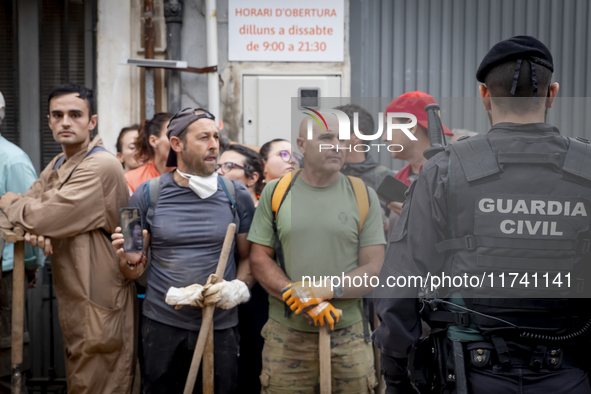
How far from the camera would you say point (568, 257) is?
1.96 m

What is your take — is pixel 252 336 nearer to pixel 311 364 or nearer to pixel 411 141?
pixel 311 364

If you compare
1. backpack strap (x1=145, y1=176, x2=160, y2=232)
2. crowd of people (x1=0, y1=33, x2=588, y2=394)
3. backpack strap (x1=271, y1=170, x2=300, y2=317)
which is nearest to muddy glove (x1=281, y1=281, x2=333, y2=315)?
crowd of people (x1=0, y1=33, x2=588, y2=394)

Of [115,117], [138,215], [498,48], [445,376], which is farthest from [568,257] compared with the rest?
[115,117]

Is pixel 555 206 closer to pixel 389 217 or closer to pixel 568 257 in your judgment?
pixel 568 257

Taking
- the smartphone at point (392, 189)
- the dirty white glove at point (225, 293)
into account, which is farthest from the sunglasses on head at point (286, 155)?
the dirty white glove at point (225, 293)

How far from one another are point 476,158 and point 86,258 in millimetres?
2374

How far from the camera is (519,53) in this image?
1985 millimetres

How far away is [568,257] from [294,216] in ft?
5.07

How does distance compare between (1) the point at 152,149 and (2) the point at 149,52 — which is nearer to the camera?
(1) the point at 152,149

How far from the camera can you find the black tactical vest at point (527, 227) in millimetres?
1948

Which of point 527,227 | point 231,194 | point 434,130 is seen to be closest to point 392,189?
point 434,130

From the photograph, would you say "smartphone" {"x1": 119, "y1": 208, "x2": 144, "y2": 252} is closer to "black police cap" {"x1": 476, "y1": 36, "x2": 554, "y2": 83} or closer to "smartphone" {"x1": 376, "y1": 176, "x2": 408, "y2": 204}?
"smartphone" {"x1": 376, "y1": 176, "x2": 408, "y2": 204}

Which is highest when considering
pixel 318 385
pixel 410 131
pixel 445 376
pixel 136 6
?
pixel 136 6

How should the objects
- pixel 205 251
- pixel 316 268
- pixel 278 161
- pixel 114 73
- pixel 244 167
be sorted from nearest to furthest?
pixel 316 268 → pixel 205 251 → pixel 244 167 → pixel 278 161 → pixel 114 73
